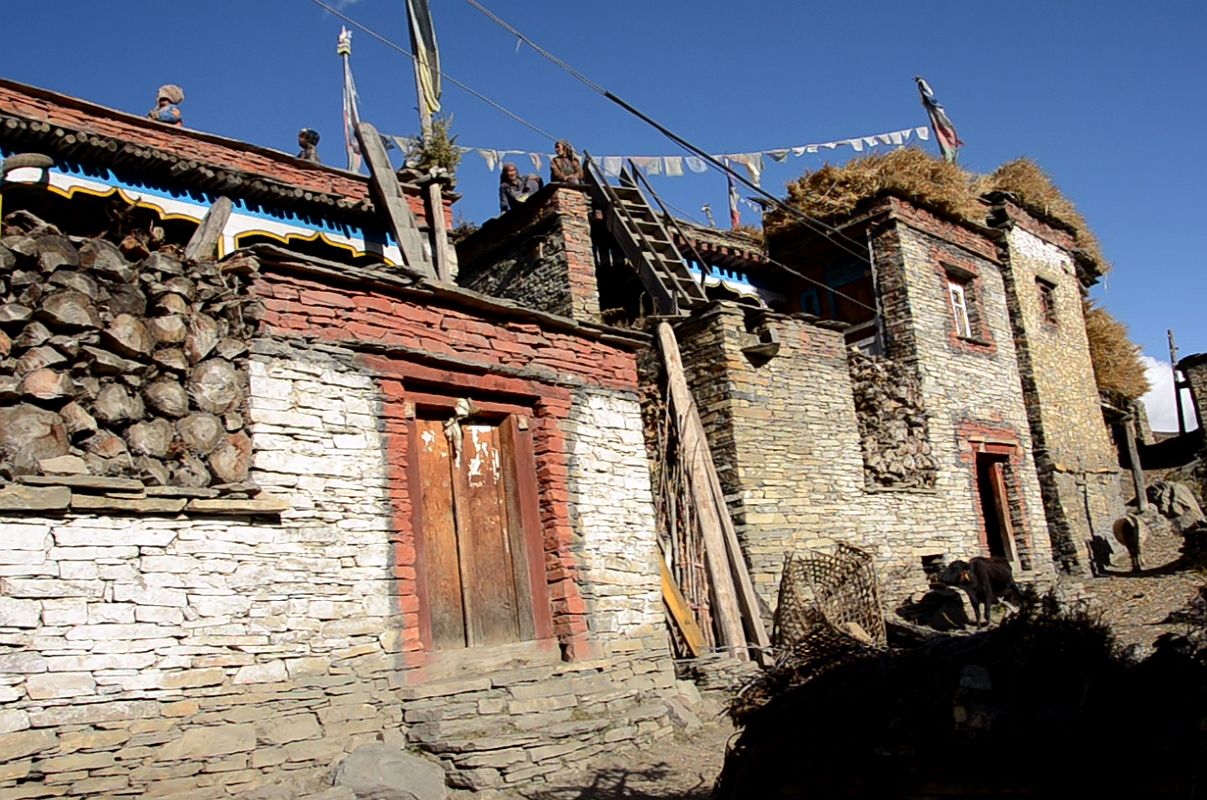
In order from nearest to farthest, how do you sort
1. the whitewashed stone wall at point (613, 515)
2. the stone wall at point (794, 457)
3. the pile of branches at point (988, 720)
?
the pile of branches at point (988, 720) < the whitewashed stone wall at point (613, 515) < the stone wall at point (794, 457)

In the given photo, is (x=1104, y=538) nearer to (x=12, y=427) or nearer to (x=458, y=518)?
(x=458, y=518)

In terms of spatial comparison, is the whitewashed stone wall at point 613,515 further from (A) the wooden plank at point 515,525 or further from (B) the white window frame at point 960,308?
(B) the white window frame at point 960,308

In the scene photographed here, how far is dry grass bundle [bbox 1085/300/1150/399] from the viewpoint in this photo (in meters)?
21.8

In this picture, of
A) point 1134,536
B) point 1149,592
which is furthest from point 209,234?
point 1134,536

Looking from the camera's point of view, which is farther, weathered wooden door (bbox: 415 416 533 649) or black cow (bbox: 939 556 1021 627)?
black cow (bbox: 939 556 1021 627)

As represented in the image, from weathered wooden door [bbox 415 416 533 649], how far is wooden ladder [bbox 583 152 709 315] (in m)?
5.26

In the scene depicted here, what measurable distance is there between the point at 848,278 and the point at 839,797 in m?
13.2

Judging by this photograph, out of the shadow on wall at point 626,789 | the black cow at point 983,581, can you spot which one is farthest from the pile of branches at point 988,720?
the black cow at point 983,581

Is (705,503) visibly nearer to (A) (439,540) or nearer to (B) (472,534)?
(B) (472,534)

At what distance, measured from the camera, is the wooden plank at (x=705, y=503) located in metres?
9.77

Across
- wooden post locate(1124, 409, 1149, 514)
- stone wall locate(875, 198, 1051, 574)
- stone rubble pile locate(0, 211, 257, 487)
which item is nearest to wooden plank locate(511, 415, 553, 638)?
A: stone rubble pile locate(0, 211, 257, 487)

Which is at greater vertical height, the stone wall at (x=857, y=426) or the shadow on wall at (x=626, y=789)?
the stone wall at (x=857, y=426)

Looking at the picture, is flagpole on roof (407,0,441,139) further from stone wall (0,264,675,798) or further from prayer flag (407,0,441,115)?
stone wall (0,264,675,798)

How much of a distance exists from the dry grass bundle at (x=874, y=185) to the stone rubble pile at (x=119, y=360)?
38.2 feet
